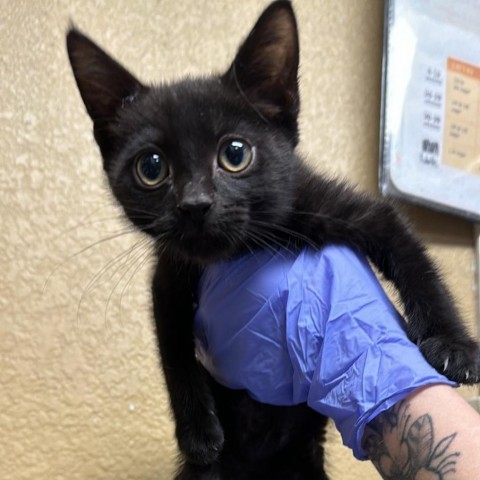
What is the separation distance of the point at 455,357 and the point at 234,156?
37 centimetres

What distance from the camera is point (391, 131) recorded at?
4.51ft

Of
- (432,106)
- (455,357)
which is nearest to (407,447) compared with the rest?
(455,357)

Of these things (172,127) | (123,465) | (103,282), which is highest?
(172,127)

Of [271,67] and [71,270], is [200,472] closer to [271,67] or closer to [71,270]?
[71,270]

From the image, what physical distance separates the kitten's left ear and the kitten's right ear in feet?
0.48

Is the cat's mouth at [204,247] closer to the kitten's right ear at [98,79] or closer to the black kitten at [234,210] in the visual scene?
the black kitten at [234,210]

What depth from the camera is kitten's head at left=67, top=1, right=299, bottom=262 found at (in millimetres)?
724

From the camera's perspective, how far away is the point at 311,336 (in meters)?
0.75

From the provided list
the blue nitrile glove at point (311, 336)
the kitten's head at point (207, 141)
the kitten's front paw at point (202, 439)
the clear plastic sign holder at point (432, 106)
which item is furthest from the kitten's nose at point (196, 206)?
the clear plastic sign holder at point (432, 106)

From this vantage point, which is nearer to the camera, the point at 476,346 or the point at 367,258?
the point at 476,346

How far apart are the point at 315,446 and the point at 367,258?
31cm

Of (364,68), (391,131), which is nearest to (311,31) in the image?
(364,68)

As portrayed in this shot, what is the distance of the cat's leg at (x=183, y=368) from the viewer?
0.81 m

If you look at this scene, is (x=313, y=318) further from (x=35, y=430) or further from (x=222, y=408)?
(x=35, y=430)
